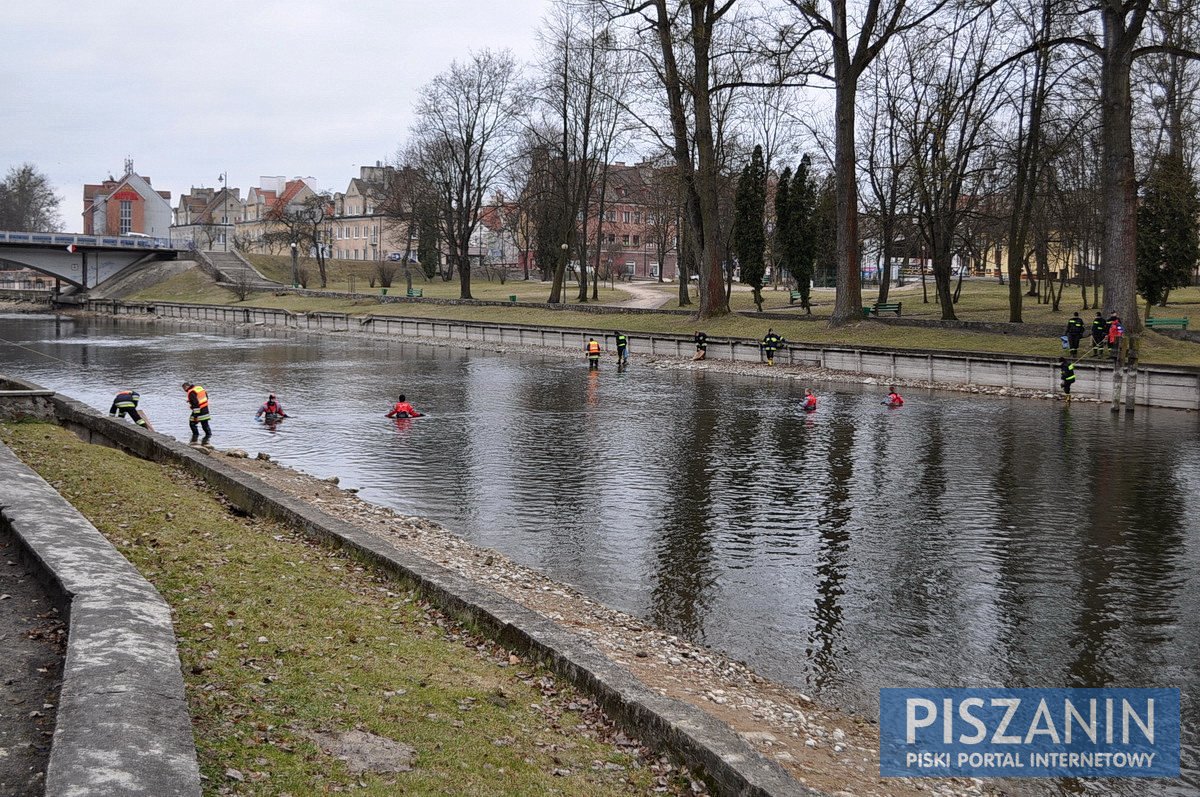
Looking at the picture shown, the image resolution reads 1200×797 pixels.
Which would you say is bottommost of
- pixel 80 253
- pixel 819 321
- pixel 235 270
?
pixel 819 321

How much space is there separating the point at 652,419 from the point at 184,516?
18.8 m

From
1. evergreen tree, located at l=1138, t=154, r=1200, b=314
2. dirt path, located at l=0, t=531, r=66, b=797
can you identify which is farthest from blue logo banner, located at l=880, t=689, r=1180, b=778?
evergreen tree, located at l=1138, t=154, r=1200, b=314

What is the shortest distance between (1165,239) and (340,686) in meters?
52.4

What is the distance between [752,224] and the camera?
6444 centimetres

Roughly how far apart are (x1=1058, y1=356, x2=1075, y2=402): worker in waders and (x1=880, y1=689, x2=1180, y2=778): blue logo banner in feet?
83.0

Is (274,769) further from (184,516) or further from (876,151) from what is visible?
(876,151)

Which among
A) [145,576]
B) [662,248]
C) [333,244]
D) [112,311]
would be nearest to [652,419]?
[145,576]

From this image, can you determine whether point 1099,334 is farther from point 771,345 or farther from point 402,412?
point 402,412

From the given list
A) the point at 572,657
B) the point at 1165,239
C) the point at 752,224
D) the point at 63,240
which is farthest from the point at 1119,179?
the point at 63,240

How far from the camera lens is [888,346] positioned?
144 feet

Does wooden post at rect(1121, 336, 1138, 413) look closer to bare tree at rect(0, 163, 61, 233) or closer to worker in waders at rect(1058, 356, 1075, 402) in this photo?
worker in waders at rect(1058, 356, 1075, 402)

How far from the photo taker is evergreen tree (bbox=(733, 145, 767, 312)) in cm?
6406

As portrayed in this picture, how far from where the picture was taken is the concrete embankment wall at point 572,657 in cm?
701

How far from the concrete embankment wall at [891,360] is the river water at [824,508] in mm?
1947
